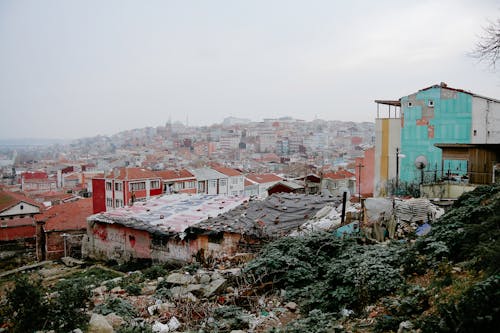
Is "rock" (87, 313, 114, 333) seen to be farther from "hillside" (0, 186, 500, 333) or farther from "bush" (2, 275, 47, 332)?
"bush" (2, 275, 47, 332)

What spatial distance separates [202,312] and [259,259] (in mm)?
1847

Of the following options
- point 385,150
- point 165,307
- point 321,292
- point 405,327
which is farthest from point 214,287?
point 385,150

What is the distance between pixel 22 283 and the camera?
593cm

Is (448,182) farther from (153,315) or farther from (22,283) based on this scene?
(22,283)

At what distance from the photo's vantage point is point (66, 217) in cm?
2514

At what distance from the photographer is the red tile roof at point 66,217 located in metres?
23.4

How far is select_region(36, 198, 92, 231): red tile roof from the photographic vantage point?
23.4 metres

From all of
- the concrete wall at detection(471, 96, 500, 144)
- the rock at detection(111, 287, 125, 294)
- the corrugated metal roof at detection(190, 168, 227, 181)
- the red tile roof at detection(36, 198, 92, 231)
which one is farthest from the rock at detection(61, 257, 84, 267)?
the corrugated metal roof at detection(190, 168, 227, 181)

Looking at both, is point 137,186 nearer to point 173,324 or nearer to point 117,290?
point 117,290

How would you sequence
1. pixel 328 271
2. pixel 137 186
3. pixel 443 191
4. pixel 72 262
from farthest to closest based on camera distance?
pixel 137 186 < pixel 72 262 < pixel 443 191 < pixel 328 271

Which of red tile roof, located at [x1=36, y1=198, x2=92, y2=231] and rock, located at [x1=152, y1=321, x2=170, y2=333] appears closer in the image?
rock, located at [x1=152, y1=321, x2=170, y2=333]

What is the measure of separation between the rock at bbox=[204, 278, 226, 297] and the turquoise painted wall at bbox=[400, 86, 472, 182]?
1319 centimetres

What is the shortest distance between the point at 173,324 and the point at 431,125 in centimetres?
1683

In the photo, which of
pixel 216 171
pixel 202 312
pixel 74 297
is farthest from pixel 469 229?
pixel 216 171
